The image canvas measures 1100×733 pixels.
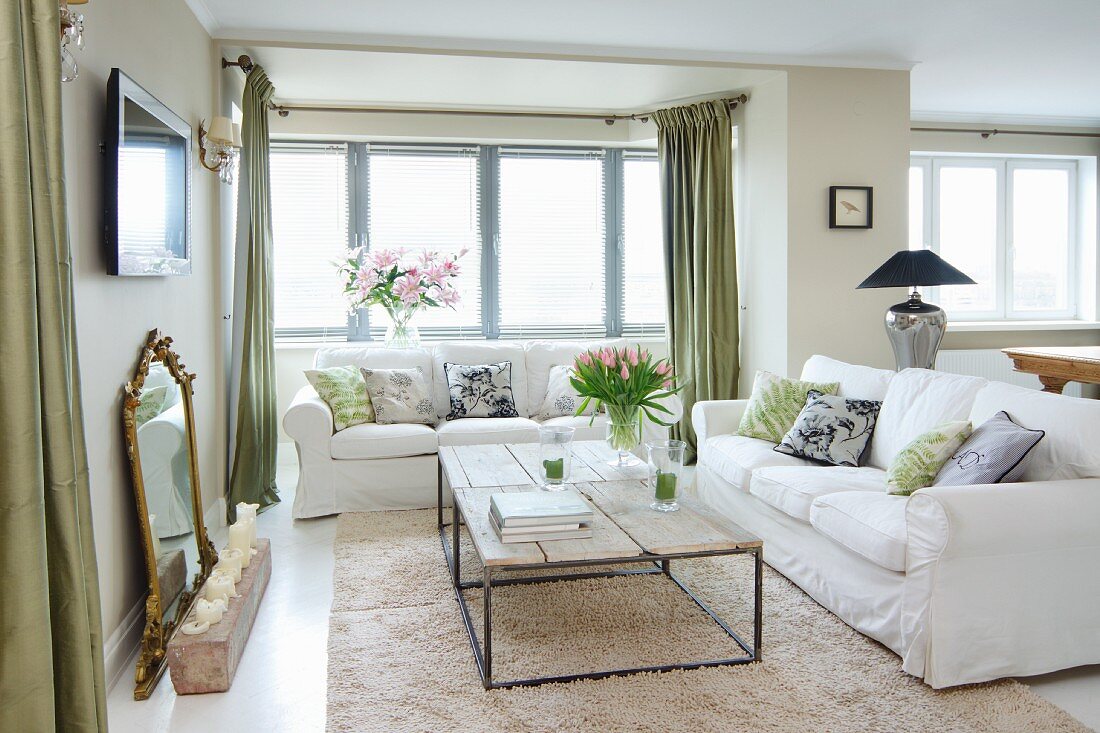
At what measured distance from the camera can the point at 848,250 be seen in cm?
517

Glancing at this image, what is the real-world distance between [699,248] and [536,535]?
11.7 ft

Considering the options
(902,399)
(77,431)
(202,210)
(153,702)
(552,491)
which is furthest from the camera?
(202,210)

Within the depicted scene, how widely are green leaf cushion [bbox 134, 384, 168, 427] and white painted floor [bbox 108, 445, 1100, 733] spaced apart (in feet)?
2.69

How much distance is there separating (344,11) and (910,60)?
330 cm

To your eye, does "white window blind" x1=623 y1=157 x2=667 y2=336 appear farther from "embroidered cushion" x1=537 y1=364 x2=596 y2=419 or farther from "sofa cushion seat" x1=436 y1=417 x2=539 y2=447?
"sofa cushion seat" x1=436 y1=417 x2=539 y2=447

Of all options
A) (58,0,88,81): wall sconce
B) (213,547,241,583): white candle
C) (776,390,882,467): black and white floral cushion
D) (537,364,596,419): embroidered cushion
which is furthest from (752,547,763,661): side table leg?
(537,364,596,419): embroidered cushion

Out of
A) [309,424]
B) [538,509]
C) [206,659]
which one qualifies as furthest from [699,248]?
[206,659]

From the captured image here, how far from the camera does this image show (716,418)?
4.35 metres

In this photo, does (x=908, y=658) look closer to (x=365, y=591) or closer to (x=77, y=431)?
(x=365, y=591)

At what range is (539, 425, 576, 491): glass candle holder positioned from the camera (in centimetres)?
312

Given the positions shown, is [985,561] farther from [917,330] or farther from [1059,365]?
[1059,365]

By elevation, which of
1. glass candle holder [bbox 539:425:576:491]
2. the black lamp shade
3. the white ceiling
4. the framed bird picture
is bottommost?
glass candle holder [bbox 539:425:576:491]

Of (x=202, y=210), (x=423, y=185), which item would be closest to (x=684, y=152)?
(x=423, y=185)

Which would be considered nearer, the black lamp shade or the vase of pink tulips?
the vase of pink tulips
